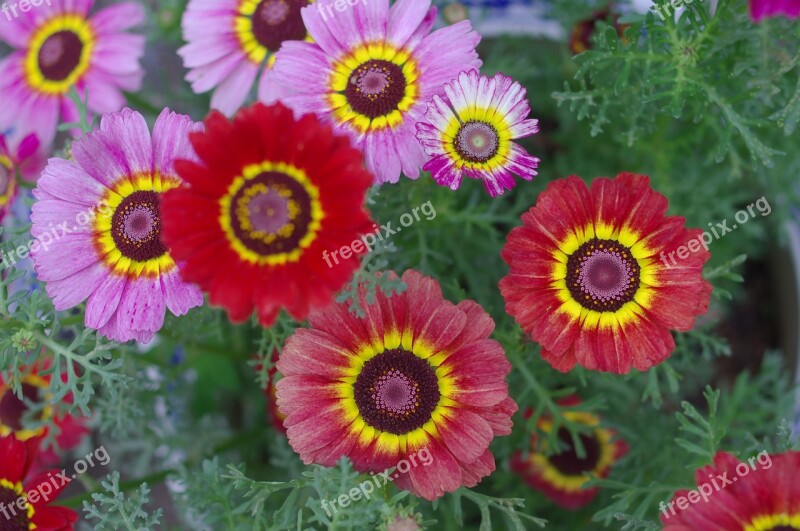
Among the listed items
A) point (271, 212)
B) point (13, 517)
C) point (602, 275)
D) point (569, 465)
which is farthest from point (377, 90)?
point (569, 465)

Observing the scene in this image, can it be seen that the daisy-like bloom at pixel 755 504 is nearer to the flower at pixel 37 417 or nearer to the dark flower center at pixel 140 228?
the dark flower center at pixel 140 228

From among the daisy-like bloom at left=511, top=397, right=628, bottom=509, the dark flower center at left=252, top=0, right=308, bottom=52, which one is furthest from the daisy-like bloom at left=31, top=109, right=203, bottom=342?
the daisy-like bloom at left=511, top=397, right=628, bottom=509

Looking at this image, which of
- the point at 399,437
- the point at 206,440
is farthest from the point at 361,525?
the point at 206,440

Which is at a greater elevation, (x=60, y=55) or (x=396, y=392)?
(x=60, y=55)

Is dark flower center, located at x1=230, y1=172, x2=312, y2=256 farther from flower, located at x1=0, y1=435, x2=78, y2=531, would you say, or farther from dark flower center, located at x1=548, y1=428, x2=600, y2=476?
dark flower center, located at x1=548, y1=428, x2=600, y2=476

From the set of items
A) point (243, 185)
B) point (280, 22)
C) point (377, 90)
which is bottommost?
point (243, 185)

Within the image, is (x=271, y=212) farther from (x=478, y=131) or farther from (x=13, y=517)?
(x=13, y=517)

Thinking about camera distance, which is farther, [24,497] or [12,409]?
[12,409]
